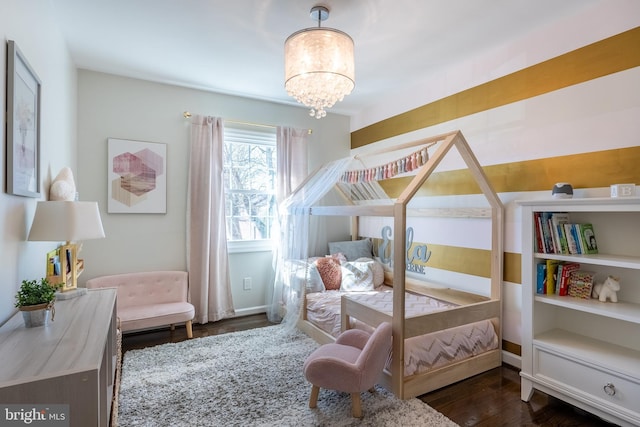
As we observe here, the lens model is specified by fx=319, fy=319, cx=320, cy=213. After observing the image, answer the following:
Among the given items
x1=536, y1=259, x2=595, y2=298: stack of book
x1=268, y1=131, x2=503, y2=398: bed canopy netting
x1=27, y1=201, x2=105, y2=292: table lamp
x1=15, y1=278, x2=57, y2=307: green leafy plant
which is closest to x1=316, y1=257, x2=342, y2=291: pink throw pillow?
x1=268, y1=131, x2=503, y2=398: bed canopy netting

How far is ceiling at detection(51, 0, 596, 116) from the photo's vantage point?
2.15 metres

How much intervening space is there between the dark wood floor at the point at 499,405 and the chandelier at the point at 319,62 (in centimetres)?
221

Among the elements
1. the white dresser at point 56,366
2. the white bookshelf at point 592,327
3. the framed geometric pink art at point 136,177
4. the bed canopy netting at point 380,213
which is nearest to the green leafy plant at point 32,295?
the white dresser at point 56,366

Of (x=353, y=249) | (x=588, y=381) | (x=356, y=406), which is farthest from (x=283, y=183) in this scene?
(x=588, y=381)

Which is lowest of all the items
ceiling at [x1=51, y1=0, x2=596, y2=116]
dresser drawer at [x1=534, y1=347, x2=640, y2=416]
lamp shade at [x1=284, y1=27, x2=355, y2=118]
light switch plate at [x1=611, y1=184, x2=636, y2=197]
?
dresser drawer at [x1=534, y1=347, x2=640, y2=416]

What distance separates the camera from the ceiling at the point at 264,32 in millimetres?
2154

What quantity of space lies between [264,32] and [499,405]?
3.15m

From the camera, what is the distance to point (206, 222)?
138 inches

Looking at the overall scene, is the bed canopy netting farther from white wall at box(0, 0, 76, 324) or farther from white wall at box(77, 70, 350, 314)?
white wall at box(0, 0, 76, 324)

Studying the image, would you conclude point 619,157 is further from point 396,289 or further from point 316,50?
point 316,50

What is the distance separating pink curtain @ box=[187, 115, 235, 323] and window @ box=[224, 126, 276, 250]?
0.61 ft

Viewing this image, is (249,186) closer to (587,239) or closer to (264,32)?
(264,32)

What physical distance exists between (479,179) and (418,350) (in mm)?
1418

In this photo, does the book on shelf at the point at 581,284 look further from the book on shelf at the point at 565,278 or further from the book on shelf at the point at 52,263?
the book on shelf at the point at 52,263
